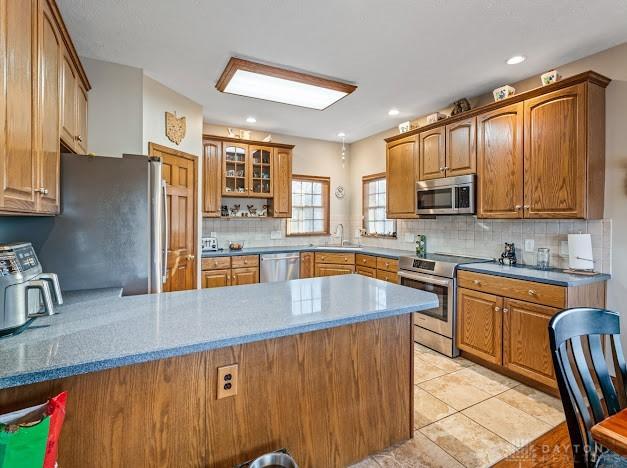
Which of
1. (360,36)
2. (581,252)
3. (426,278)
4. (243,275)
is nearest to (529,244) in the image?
(581,252)

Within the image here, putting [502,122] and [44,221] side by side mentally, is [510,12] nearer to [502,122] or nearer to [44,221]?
[502,122]

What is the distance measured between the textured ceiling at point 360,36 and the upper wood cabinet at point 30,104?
61 cm

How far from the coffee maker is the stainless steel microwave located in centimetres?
335

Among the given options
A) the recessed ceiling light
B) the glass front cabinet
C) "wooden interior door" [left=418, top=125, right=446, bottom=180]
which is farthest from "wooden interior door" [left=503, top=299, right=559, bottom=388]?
the glass front cabinet

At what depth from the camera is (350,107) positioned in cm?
402

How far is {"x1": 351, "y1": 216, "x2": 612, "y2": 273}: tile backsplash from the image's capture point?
2695mm

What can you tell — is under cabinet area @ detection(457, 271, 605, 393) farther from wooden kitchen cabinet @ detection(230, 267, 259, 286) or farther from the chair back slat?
wooden kitchen cabinet @ detection(230, 267, 259, 286)

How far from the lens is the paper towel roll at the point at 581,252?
266cm

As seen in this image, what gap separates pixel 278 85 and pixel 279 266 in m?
2.44

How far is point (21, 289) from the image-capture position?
1.31 metres

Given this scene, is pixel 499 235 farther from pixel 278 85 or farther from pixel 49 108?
pixel 49 108

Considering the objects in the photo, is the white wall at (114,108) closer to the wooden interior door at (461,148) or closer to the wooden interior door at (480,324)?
the wooden interior door at (461,148)

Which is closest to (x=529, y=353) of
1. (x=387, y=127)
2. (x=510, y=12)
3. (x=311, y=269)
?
(x=510, y=12)

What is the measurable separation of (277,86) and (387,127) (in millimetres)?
2269
